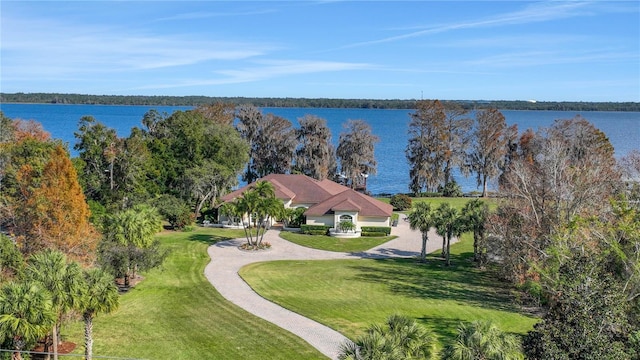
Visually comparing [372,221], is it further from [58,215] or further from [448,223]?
[58,215]

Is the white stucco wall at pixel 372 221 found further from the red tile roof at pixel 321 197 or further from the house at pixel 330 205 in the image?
the red tile roof at pixel 321 197

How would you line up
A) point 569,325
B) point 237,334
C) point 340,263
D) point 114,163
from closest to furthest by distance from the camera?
point 569,325, point 237,334, point 340,263, point 114,163

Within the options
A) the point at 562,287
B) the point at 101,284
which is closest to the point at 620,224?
the point at 562,287

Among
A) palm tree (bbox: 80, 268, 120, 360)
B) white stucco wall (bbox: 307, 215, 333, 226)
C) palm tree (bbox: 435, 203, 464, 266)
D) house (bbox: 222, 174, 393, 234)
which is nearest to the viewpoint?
palm tree (bbox: 80, 268, 120, 360)

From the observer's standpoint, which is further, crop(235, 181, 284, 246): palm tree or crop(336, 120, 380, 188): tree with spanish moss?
crop(336, 120, 380, 188): tree with spanish moss

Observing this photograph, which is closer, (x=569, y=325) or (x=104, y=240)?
(x=569, y=325)

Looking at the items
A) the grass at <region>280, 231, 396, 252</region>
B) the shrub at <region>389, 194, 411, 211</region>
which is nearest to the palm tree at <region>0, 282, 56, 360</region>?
the grass at <region>280, 231, 396, 252</region>

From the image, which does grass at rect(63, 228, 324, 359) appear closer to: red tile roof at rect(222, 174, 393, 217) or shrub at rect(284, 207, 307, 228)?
shrub at rect(284, 207, 307, 228)

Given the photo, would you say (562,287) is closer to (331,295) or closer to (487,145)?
(331,295)
